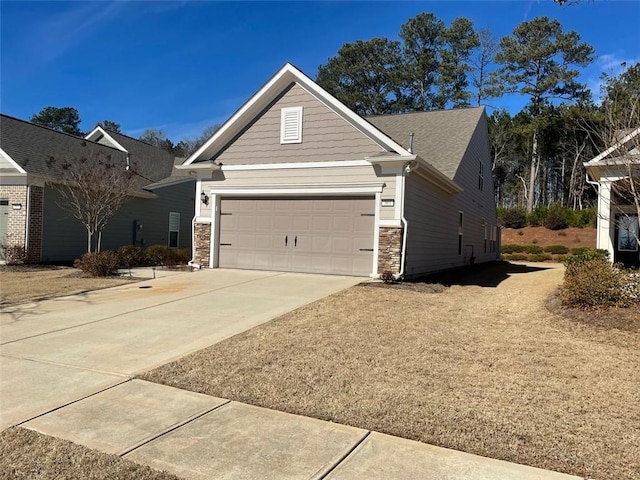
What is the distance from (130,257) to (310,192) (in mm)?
6516

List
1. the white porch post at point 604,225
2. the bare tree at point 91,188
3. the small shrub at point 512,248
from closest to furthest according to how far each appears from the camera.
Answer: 1. the white porch post at point 604,225
2. the bare tree at point 91,188
3. the small shrub at point 512,248

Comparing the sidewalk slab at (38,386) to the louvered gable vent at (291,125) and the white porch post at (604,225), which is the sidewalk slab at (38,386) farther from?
the white porch post at (604,225)

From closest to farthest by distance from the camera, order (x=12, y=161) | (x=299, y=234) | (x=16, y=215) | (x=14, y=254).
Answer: (x=299, y=234) < (x=14, y=254) < (x=12, y=161) < (x=16, y=215)

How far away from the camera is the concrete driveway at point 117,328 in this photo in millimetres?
4699

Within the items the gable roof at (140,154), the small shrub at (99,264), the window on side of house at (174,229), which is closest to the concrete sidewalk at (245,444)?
the small shrub at (99,264)

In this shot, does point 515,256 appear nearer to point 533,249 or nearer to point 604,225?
point 533,249

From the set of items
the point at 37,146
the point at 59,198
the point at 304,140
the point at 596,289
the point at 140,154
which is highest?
the point at 140,154

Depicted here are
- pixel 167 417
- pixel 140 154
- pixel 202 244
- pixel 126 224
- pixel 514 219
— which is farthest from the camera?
pixel 514 219

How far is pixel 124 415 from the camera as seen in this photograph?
13.2 ft

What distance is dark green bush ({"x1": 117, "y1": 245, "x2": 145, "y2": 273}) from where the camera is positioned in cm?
1465

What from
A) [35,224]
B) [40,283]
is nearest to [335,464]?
[40,283]

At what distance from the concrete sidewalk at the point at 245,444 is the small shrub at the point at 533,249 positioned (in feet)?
102

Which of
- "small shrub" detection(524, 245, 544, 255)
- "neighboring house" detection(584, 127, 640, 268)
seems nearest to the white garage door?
"neighboring house" detection(584, 127, 640, 268)

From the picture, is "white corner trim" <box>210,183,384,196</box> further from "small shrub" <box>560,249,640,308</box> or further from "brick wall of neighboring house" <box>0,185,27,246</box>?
"brick wall of neighboring house" <box>0,185,27,246</box>
